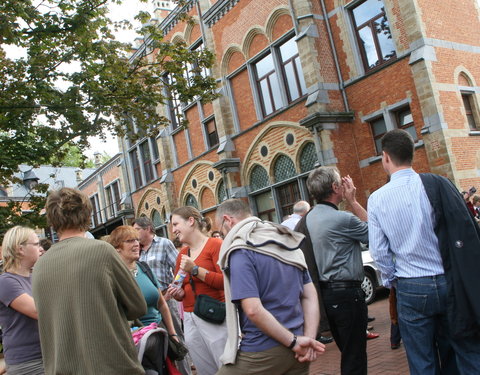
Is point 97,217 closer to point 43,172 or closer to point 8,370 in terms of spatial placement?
point 43,172

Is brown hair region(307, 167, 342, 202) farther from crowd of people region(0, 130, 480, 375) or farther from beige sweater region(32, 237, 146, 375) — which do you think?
beige sweater region(32, 237, 146, 375)

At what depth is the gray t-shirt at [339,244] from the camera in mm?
3865

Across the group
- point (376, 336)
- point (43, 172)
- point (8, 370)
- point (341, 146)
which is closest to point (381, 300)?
point (376, 336)

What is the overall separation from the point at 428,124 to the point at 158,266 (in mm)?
10560

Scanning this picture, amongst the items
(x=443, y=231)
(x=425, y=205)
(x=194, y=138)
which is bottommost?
(x=443, y=231)

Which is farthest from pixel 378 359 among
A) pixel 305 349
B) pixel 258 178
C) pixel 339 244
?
pixel 258 178

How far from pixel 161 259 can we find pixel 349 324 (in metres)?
2.85

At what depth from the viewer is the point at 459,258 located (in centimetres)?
282

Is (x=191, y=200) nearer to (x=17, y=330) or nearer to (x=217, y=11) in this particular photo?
(x=217, y=11)

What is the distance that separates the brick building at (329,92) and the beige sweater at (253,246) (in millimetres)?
Result: 9691

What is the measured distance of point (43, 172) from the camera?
187 ft

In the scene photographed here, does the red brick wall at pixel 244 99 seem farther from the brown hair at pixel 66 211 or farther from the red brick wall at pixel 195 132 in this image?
the brown hair at pixel 66 211

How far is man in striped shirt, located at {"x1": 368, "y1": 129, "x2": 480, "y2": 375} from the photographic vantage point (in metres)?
2.95

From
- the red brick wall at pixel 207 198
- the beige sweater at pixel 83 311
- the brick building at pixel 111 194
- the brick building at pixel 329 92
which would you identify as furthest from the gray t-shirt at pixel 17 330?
the brick building at pixel 111 194
